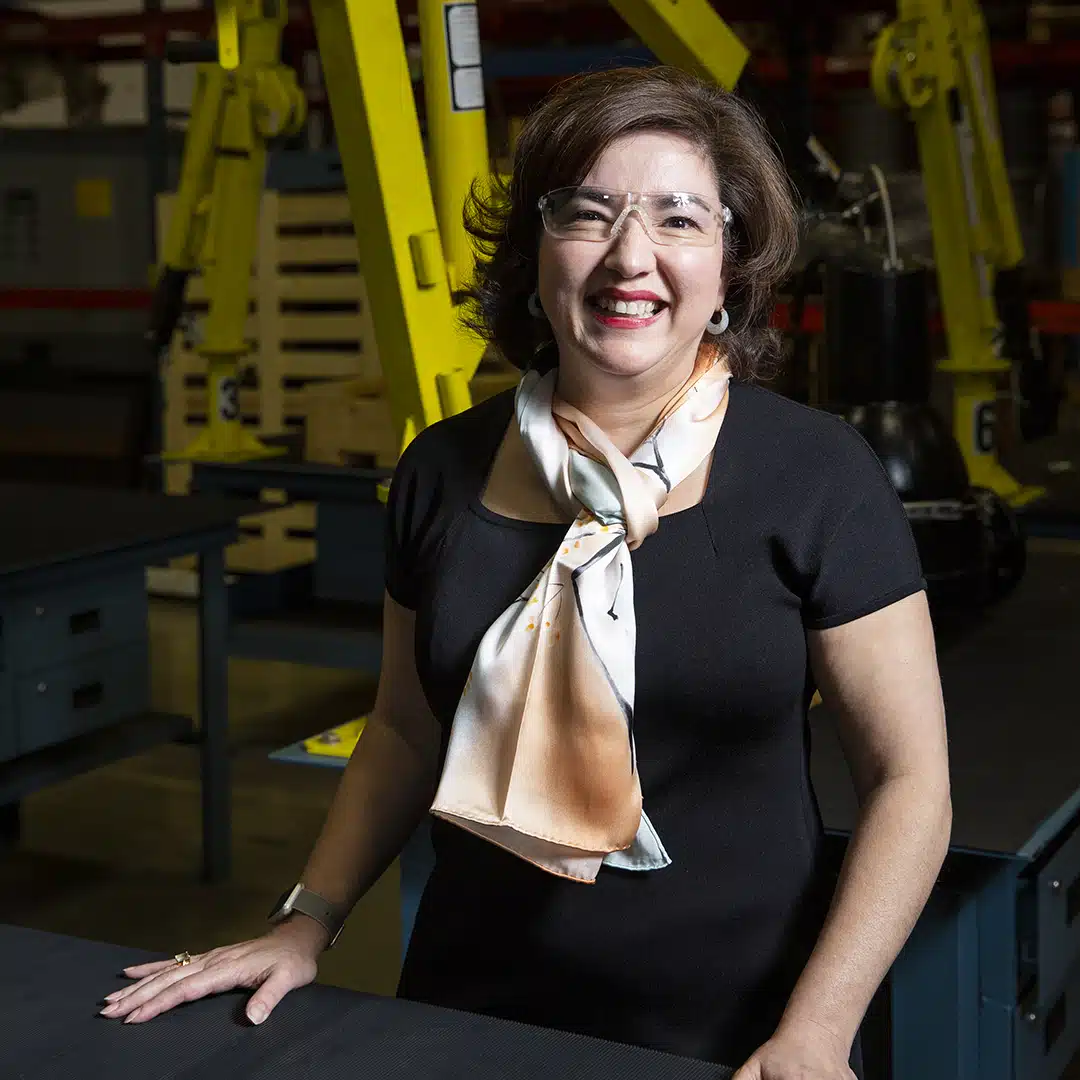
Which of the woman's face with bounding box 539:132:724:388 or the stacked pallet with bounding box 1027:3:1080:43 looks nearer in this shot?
the woman's face with bounding box 539:132:724:388

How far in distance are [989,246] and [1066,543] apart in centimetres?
248

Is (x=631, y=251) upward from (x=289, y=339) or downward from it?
downward

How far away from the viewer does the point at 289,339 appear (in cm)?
556

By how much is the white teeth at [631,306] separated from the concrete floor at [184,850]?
1.96 metres

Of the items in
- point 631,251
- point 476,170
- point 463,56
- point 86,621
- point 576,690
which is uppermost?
point 463,56

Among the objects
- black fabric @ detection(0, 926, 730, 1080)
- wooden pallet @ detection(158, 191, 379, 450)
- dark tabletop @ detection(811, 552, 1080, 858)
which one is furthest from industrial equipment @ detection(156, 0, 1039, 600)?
wooden pallet @ detection(158, 191, 379, 450)

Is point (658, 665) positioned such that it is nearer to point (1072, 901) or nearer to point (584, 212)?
point (584, 212)

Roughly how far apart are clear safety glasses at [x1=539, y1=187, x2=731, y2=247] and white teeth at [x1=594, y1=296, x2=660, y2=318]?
0.17 feet

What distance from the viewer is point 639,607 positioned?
1380 mm

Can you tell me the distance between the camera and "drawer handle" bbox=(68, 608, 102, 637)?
10.5 ft

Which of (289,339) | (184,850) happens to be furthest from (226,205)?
(184,850)

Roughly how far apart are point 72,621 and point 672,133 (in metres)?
2.12

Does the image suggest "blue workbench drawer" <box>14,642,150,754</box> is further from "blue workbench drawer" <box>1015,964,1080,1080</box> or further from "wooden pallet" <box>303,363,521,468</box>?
"blue workbench drawer" <box>1015,964,1080,1080</box>

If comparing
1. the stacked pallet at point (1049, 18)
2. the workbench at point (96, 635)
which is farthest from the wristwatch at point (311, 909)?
the stacked pallet at point (1049, 18)
